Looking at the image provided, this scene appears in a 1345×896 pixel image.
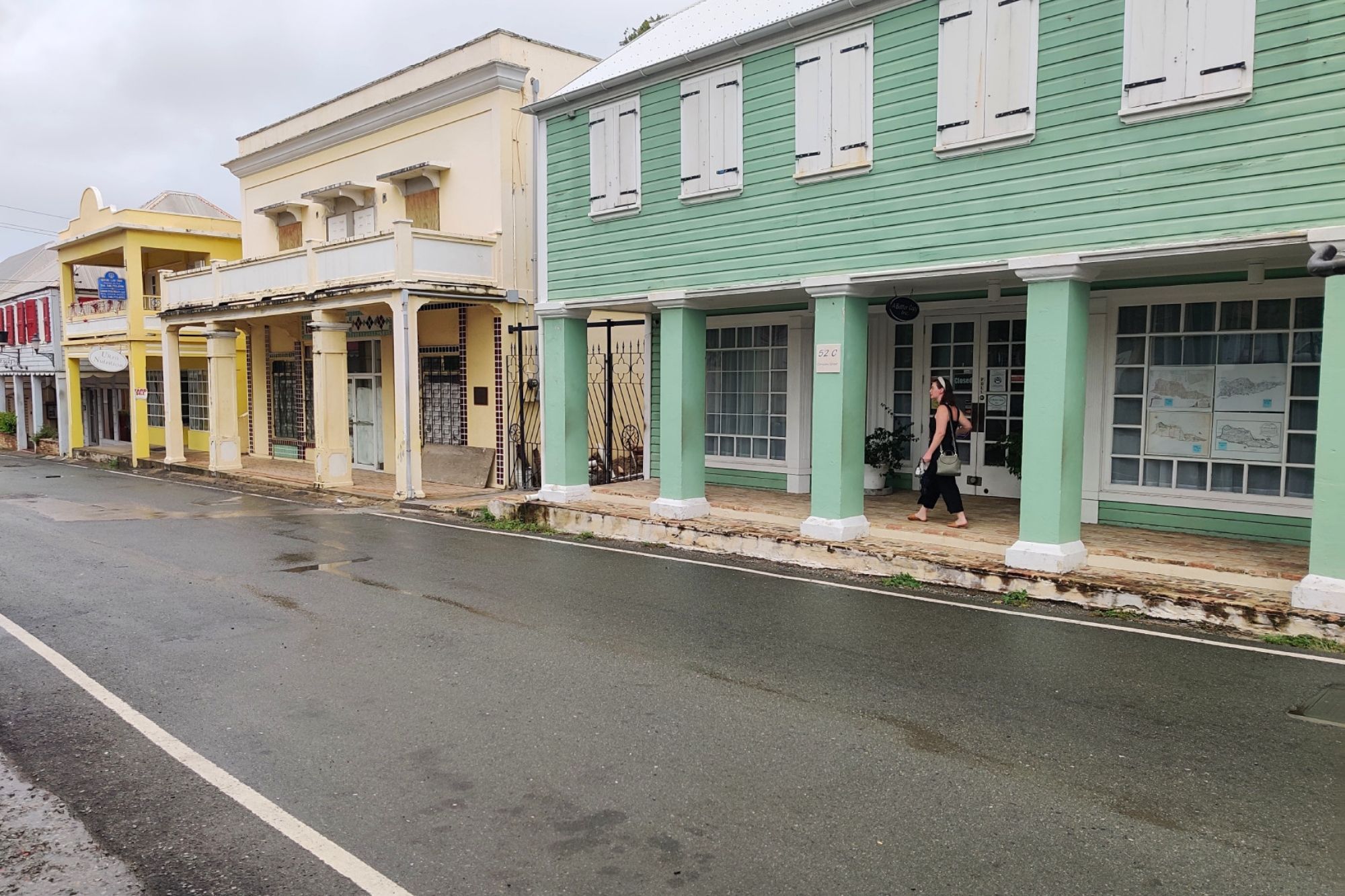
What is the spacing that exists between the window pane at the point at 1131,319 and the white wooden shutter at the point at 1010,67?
2.78 m

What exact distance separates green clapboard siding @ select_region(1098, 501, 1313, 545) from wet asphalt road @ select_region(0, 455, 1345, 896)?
10.9ft

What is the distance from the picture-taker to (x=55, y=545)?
428 inches

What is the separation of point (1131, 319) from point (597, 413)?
901 cm

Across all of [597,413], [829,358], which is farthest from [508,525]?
[829,358]

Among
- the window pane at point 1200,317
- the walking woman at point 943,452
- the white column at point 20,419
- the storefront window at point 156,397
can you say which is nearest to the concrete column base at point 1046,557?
the walking woman at point 943,452

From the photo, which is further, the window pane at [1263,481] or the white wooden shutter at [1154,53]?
the window pane at [1263,481]

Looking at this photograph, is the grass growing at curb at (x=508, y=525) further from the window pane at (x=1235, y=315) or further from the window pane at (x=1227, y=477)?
the window pane at (x=1235, y=315)

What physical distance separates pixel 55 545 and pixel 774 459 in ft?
30.2

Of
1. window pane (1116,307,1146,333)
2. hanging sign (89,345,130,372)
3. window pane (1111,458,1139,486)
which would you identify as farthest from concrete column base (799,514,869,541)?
hanging sign (89,345,130,372)

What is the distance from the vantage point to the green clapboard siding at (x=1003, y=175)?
6.96 m

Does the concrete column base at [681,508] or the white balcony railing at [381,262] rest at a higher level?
the white balcony railing at [381,262]

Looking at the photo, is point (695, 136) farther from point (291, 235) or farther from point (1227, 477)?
point (291, 235)

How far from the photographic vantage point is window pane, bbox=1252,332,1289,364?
893 centimetres

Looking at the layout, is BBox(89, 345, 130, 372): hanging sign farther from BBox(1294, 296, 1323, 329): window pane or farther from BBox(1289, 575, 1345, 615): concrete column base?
BBox(1289, 575, 1345, 615): concrete column base
